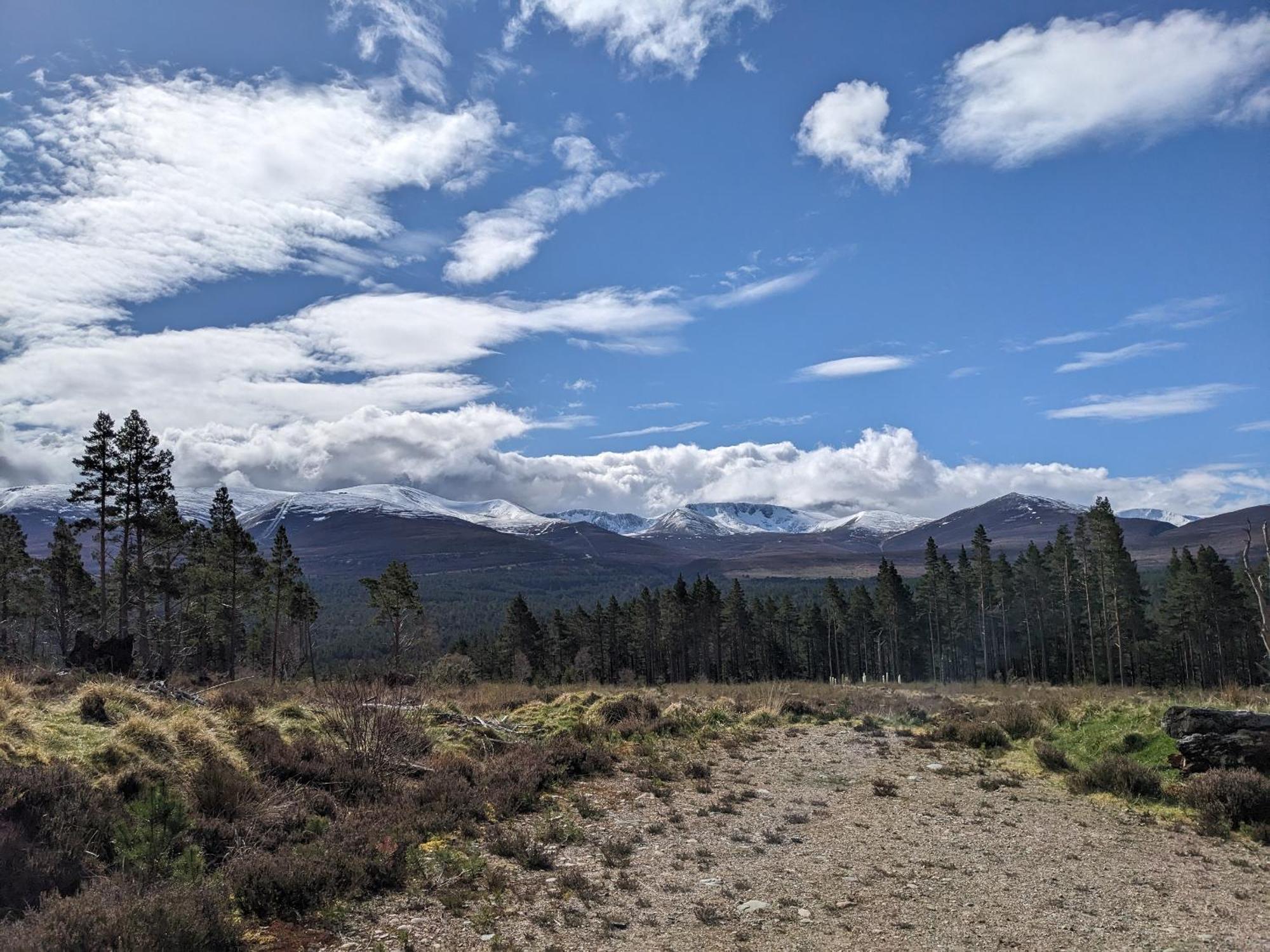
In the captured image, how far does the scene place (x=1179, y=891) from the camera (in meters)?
8.92

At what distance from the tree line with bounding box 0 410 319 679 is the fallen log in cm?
2434

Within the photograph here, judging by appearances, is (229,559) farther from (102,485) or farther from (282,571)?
(102,485)

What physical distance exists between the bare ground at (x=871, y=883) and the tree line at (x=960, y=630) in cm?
3738

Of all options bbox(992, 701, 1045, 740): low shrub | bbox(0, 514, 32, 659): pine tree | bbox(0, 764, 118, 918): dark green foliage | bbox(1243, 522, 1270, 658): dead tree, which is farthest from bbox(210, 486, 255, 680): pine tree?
bbox(1243, 522, 1270, 658): dead tree

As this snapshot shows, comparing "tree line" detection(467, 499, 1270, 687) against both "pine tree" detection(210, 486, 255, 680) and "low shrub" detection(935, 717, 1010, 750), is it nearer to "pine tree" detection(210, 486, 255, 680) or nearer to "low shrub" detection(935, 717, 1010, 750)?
"pine tree" detection(210, 486, 255, 680)

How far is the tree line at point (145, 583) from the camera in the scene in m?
30.7

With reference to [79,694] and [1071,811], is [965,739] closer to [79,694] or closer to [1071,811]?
[1071,811]

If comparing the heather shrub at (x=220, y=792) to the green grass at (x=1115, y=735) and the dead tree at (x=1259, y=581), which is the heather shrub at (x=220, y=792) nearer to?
the dead tree at (x=1259, y=581)

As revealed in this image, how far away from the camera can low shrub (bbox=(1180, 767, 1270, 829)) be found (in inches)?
450

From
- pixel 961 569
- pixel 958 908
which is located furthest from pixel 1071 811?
pixel 961 569

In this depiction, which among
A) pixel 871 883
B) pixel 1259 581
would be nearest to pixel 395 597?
pixel 871 883

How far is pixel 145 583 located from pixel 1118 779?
36.7 metres

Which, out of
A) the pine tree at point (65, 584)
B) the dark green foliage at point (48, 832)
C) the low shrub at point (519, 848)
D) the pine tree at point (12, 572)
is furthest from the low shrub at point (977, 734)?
the pine tree at point (12, 572)

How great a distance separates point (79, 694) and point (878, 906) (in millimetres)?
13673
